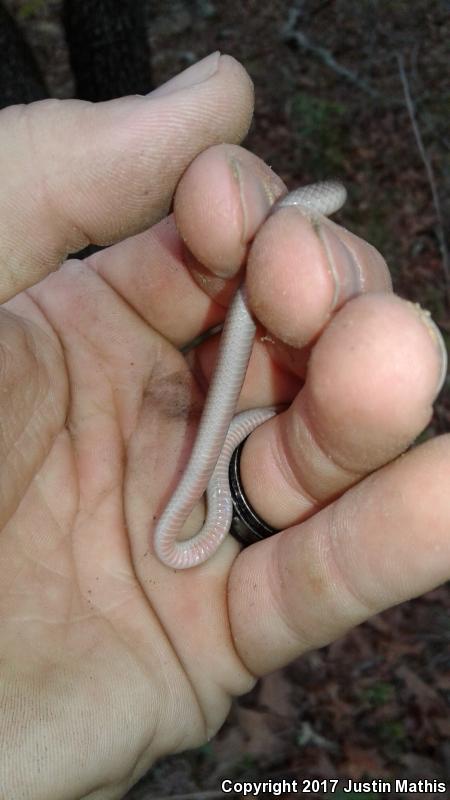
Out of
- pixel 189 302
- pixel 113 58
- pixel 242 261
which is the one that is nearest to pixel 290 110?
pixel 113 58

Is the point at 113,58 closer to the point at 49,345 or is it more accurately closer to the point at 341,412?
the point at 49,345

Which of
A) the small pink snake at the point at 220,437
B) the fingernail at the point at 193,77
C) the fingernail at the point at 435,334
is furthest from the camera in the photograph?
the small pink snake at the point at 220,437

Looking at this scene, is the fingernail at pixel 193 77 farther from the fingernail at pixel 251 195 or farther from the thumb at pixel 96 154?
the fingernail at pixel 251 195

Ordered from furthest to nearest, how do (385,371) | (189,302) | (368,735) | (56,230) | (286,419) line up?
(368,735) < (189,302) < (286,419) < (56,230) < (385,371)

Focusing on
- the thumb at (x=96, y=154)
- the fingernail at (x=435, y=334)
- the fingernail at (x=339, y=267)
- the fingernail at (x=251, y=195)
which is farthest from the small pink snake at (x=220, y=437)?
the fingernail at (x=435, y=334)

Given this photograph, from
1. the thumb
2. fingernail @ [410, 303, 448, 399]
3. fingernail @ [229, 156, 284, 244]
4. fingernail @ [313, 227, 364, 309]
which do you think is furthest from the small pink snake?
fingernail @ [410, 303, 448, 399]
